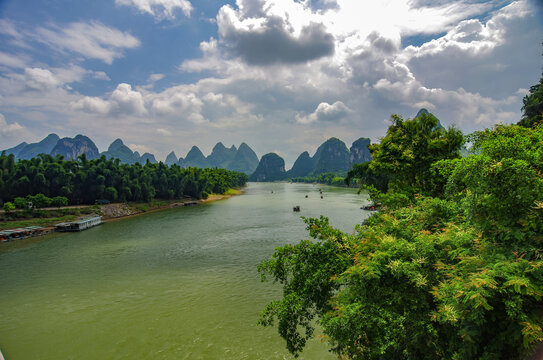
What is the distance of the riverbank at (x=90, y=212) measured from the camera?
47981 mm

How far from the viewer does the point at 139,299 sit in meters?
20.6

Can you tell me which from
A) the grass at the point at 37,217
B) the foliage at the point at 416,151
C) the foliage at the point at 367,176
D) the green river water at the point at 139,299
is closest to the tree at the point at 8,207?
the grass at the point at 37,217

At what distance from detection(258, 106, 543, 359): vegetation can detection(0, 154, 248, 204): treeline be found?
71.7 metres

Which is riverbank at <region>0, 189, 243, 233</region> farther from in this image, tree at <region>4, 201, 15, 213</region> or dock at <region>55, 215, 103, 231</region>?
tree at <region>4, 201, 15, 213</region>

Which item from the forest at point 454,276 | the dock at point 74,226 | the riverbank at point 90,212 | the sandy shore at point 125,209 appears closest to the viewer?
the forest at point 454,276

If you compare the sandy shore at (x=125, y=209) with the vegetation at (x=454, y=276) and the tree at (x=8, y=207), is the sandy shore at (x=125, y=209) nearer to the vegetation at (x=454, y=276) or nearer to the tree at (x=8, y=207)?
the tree at (x=8, y=207)

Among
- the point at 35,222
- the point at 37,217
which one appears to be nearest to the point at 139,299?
the point at 35,222

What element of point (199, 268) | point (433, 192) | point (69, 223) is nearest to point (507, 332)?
point (433, 192)

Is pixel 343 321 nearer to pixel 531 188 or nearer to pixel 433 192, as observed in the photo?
pixel 531 188

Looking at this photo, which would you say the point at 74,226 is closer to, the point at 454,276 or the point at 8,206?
the point at 8,206

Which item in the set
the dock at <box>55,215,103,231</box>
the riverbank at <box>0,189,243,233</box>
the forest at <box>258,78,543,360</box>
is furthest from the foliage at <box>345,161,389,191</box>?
the riverbank at <box>0,189,243,233</box>

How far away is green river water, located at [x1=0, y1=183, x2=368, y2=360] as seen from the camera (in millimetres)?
14883

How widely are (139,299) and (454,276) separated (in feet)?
71.9

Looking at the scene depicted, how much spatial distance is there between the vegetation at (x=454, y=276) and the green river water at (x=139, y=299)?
23.8 feet
